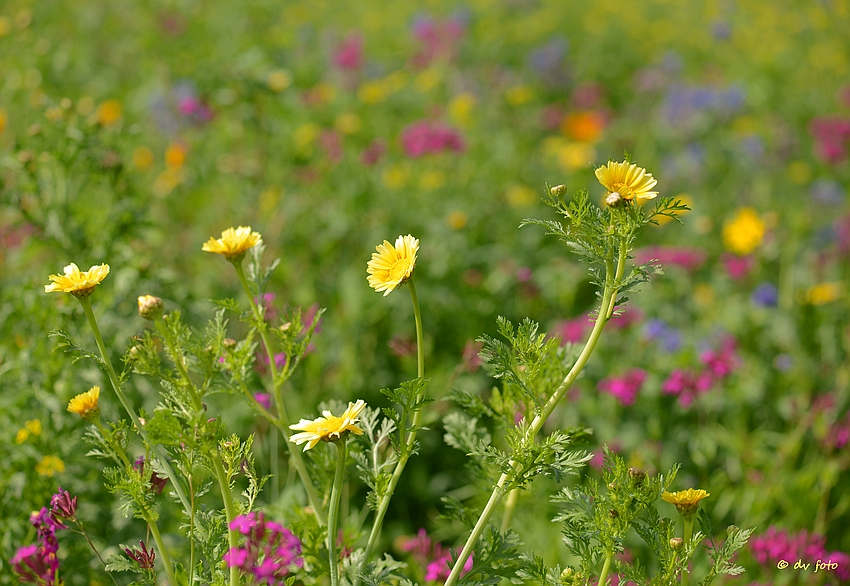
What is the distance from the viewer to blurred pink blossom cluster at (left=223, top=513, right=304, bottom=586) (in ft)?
3.35

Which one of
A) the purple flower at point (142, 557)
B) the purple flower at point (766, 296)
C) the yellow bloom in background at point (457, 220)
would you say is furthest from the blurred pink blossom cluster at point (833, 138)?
the purple flower at point (142, 557)

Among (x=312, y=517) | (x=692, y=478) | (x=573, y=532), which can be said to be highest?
(x=573, y=532)

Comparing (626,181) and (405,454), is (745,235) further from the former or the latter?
(405,454)

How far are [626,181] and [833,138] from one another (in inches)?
143

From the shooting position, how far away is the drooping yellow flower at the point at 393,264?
1.13 metres

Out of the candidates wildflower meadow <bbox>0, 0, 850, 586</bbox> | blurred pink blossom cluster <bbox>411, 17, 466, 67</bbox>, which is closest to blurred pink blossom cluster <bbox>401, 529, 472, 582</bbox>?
wildflower meadow <bbox>0, 0, 850, 586</bbox>

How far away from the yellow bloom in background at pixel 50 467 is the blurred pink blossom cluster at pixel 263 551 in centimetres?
65

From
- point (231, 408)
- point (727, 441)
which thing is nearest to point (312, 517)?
point (231, 408)

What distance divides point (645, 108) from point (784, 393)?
10.6 ft

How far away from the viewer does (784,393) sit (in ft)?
8.43

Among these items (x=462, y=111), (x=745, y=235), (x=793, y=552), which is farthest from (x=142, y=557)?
(x=462, y=111)

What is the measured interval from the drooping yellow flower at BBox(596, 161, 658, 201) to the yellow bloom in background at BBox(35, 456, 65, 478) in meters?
1.27

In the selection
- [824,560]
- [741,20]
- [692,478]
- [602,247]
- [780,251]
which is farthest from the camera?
[741,20]

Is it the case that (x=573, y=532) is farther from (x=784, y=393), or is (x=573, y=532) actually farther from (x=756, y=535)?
(x=784, y=393)
